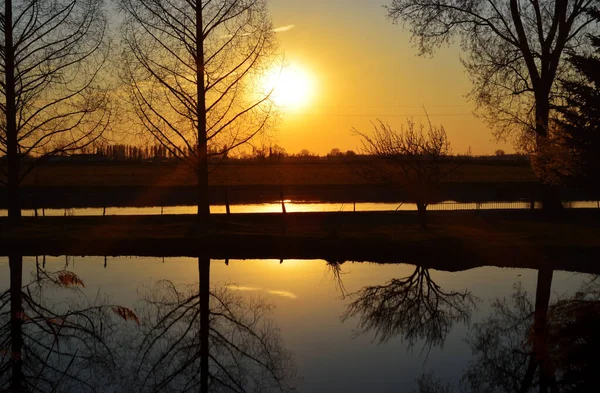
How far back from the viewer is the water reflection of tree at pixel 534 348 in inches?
406

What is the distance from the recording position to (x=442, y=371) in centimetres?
1099

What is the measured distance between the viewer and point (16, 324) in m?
13.4

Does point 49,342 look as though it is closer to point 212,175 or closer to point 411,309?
point 411,309

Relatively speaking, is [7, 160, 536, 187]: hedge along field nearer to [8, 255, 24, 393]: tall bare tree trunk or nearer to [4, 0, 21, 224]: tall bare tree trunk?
[4, 0, 21, 224]: tall bare tree trunk

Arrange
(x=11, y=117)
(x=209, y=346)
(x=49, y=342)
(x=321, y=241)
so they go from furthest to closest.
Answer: (x=11, y=117) → (x=321, y=241) → (x=209, y=346) → (x=49, y=342)

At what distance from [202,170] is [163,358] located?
15.9 m

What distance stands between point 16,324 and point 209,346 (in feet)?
12.5

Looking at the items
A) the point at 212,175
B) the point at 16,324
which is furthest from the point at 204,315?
the point at 212,175

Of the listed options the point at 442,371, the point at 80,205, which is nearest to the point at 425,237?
the point at 442,371

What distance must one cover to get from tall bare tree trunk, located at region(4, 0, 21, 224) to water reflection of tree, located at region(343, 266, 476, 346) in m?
15.2

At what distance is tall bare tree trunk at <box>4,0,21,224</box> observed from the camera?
2573cm

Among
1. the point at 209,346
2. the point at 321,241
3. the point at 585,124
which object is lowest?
the point at 209,346

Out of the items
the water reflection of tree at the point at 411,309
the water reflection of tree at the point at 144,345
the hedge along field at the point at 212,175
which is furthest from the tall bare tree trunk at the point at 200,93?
the hedge along field at the point at 212,175

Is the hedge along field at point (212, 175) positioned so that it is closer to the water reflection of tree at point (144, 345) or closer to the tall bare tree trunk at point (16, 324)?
the tall bare tree trunk at point (16, 324)
